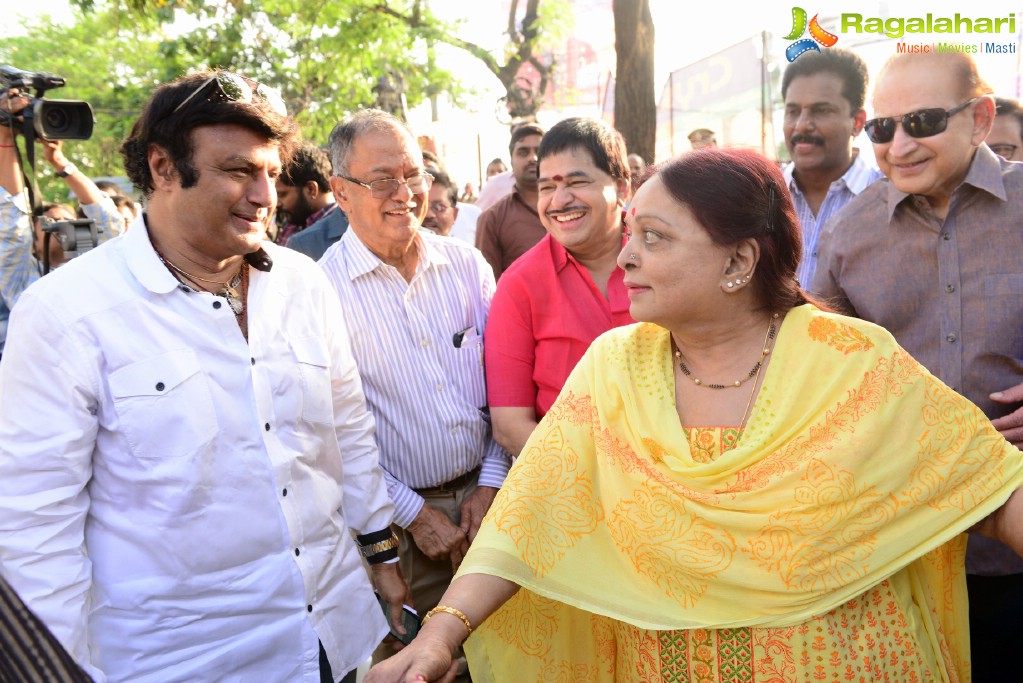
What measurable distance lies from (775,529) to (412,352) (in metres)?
1.57

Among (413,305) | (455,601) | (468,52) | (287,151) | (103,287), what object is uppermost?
(468,52)

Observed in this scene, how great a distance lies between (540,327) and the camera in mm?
3229

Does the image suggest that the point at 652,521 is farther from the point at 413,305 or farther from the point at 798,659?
the point at 413,305

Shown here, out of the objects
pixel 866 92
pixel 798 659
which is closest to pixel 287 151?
pixel 798 659

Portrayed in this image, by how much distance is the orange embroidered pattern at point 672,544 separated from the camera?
2.12m

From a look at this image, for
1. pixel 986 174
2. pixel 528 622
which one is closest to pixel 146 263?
pixel 528 622

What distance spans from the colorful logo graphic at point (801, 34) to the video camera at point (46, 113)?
5.37m

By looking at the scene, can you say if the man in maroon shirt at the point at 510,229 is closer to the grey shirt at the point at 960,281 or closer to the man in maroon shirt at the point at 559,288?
the man in maroon shirt at the point at 559,288

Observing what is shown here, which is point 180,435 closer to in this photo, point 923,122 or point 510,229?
point 923,122

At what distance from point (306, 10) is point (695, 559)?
1393 centimetres

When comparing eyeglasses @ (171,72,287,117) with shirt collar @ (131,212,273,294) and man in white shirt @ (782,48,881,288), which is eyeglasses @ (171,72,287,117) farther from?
man in white shirt @ (782,48,881,288)

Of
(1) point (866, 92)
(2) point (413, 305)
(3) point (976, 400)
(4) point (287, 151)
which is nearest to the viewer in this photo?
(4) point (287, 151)

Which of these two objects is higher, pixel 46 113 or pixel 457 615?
pixel 46 113

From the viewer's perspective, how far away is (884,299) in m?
2.94
